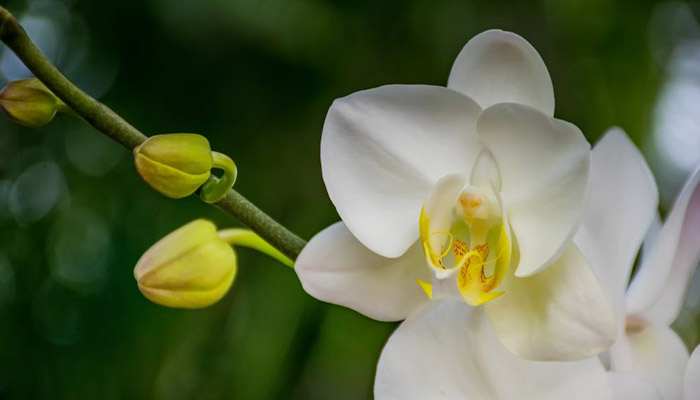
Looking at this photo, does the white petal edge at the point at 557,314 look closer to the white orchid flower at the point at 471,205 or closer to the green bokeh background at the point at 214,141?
the white orchid flower at the point at 471,205

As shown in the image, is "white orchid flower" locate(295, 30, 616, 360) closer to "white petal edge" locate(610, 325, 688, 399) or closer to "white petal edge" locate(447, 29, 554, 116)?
"white petal edge" locate(447, 29, 554, 116)

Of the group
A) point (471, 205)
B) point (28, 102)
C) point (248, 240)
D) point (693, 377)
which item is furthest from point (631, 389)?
point (28, 102)

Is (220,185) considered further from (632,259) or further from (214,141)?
(214,141)

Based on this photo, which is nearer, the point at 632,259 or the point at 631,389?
the point at 631,389

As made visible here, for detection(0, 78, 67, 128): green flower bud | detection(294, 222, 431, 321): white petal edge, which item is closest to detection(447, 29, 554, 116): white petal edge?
detection(294, 222, 431, 321): white petal edge

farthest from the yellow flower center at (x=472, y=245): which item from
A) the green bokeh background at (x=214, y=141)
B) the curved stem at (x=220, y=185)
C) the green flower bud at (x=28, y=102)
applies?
the green bokeh background at (x=214, y=141)

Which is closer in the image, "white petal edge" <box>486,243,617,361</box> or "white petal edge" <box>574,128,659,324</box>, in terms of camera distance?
"white petal edge" <box>486,243,617,361</box>
